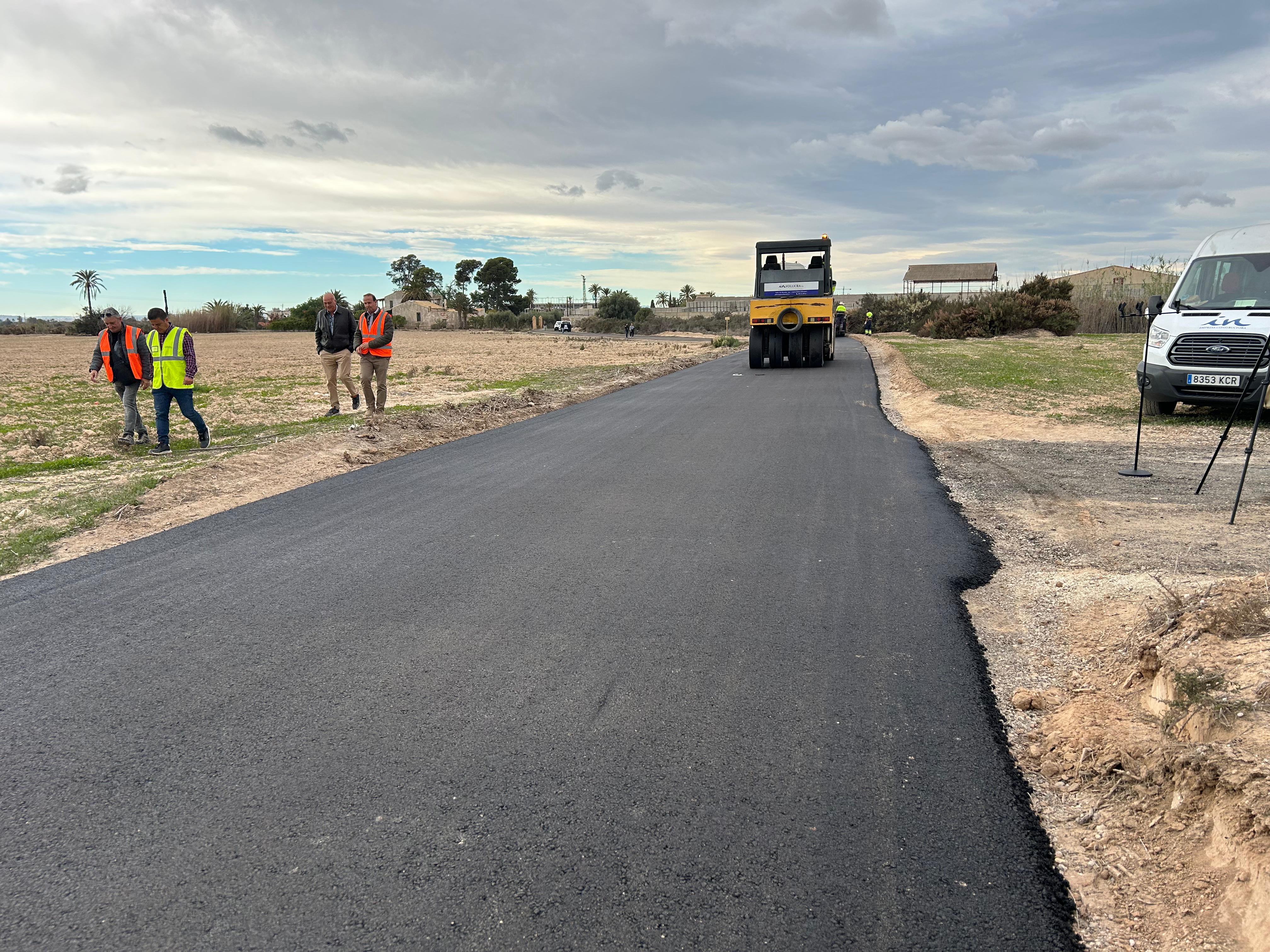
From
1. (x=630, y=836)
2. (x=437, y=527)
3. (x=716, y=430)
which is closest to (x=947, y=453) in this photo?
(x=716, y=430)

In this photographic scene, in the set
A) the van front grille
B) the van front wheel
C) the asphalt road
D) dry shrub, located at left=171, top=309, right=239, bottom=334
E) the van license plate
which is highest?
dry shrub, located at left=171, top=309, right=239, bottom=334

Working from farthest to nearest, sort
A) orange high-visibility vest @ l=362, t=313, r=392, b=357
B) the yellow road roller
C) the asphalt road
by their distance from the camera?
1. the yellow road roller
2. orange high-visibility vest @ l=362, t=313, r=392, b=357
3. the asphalt road

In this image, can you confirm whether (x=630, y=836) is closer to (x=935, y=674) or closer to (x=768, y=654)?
(x=768, y=654)

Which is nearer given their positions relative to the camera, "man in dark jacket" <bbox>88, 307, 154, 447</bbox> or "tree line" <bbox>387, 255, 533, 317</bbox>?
"man in dark jacket" <bbox>88, 307, 154, 447</bbox>

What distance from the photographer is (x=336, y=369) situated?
1378 centimetres

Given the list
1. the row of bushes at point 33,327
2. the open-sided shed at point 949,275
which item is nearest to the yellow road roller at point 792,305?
the open-sided shed at point 949,275

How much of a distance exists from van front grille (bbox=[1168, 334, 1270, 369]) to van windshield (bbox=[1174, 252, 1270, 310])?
2.53 feet

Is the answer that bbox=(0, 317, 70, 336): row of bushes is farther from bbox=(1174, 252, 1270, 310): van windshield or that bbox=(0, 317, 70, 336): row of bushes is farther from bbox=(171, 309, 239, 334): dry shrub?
bbox=(1174, 252, 1270, 310): van windshield

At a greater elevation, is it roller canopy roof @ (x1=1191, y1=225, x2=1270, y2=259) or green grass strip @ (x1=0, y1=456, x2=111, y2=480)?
roller canopy roof @ (x1=1191, y1=225, x2=1270, y2=259)

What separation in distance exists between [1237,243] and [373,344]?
1270cm

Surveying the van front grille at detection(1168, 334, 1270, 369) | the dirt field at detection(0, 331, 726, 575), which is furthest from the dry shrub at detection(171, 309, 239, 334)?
the van front grille at detection(1168, 334, 1270, 369)

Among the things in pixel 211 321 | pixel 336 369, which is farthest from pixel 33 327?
A: pixel 336 369

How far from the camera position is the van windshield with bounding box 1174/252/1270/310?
10.8 m

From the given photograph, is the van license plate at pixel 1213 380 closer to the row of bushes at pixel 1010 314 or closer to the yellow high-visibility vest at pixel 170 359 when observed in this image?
the yellow high-visibility vest at pixel 170 359
